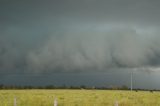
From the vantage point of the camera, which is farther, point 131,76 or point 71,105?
point 131,76

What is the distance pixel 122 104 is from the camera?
52656 mm

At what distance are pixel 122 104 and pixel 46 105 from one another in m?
12.3

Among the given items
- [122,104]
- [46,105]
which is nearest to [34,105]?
[46,105]

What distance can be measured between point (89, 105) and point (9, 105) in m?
12.3

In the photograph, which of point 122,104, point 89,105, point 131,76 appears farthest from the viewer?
point 131,76

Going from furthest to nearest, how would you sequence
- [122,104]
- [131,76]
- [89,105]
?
[131,76] < [122,104] < [89,105]

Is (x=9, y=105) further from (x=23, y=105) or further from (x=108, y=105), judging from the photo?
(x=108, y=105)

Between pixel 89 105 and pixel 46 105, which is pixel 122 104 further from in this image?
pixel 46 105

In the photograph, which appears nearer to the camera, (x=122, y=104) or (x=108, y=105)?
(x=108, y=105)

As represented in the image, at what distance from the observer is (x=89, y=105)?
4828cm

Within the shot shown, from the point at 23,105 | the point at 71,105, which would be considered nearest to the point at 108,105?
the point at 71,105

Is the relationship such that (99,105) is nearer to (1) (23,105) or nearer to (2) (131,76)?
(1) (23,105)

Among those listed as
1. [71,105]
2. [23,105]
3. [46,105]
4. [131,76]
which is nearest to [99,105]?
[71,105]

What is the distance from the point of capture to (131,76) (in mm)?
161750
